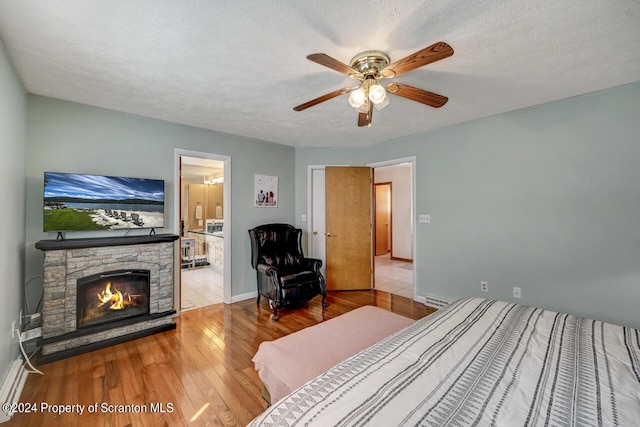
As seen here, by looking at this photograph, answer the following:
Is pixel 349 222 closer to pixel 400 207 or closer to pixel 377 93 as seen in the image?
pixel 377 93

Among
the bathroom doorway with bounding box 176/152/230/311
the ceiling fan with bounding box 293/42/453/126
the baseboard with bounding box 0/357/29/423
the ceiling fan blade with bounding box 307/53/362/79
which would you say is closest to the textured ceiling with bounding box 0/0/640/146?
the ceiling fan with bounding box 293/42/453/126

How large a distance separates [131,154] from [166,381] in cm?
240

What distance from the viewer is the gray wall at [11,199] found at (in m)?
1.74

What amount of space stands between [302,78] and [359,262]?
122 inches

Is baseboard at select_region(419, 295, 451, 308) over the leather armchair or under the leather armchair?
under

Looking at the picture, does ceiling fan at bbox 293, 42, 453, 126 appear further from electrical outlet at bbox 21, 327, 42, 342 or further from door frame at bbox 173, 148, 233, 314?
electrical outlet at bbox 21, 327, 42, 342

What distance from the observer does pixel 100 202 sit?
264 cm

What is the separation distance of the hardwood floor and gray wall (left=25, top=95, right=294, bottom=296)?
1027mm

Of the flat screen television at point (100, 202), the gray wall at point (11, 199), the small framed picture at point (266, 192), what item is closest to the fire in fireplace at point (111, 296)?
the gray wall at point (11, 199)

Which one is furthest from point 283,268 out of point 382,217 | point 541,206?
point 382,217

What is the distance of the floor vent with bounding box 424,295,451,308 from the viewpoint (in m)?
3.49

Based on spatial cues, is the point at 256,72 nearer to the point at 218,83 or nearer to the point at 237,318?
the point at 218,83

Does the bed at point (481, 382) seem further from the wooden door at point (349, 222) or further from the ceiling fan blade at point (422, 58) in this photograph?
the wooden door at point (349, 222)

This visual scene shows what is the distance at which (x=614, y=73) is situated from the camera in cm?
212
